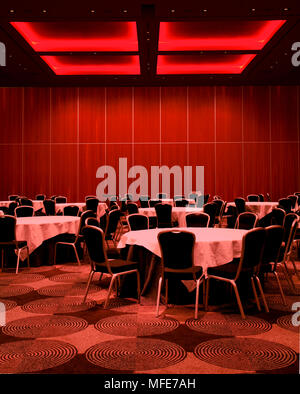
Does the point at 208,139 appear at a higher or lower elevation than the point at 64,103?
lower

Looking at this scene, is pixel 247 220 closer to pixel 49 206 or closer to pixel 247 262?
pixel 247 262

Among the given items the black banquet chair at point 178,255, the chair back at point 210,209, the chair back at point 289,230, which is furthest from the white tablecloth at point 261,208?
the black banquet chair at point 178,255

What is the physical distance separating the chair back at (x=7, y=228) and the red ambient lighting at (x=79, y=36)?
17.9 ft

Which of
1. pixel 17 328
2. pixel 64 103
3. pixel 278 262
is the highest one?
pixel 64 103

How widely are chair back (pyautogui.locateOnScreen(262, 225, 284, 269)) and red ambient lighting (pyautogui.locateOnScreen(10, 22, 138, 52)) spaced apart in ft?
24.8

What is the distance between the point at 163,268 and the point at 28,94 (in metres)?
13.6

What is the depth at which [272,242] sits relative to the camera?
14.3ft

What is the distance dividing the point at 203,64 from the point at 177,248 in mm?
10375

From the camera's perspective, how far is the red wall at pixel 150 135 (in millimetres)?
15797

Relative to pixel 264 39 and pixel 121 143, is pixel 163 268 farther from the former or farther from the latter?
pixel 121 143

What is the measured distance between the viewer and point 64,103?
1598cm

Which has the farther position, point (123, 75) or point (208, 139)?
point (208, 139)

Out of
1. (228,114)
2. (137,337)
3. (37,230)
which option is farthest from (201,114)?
(137,337)
